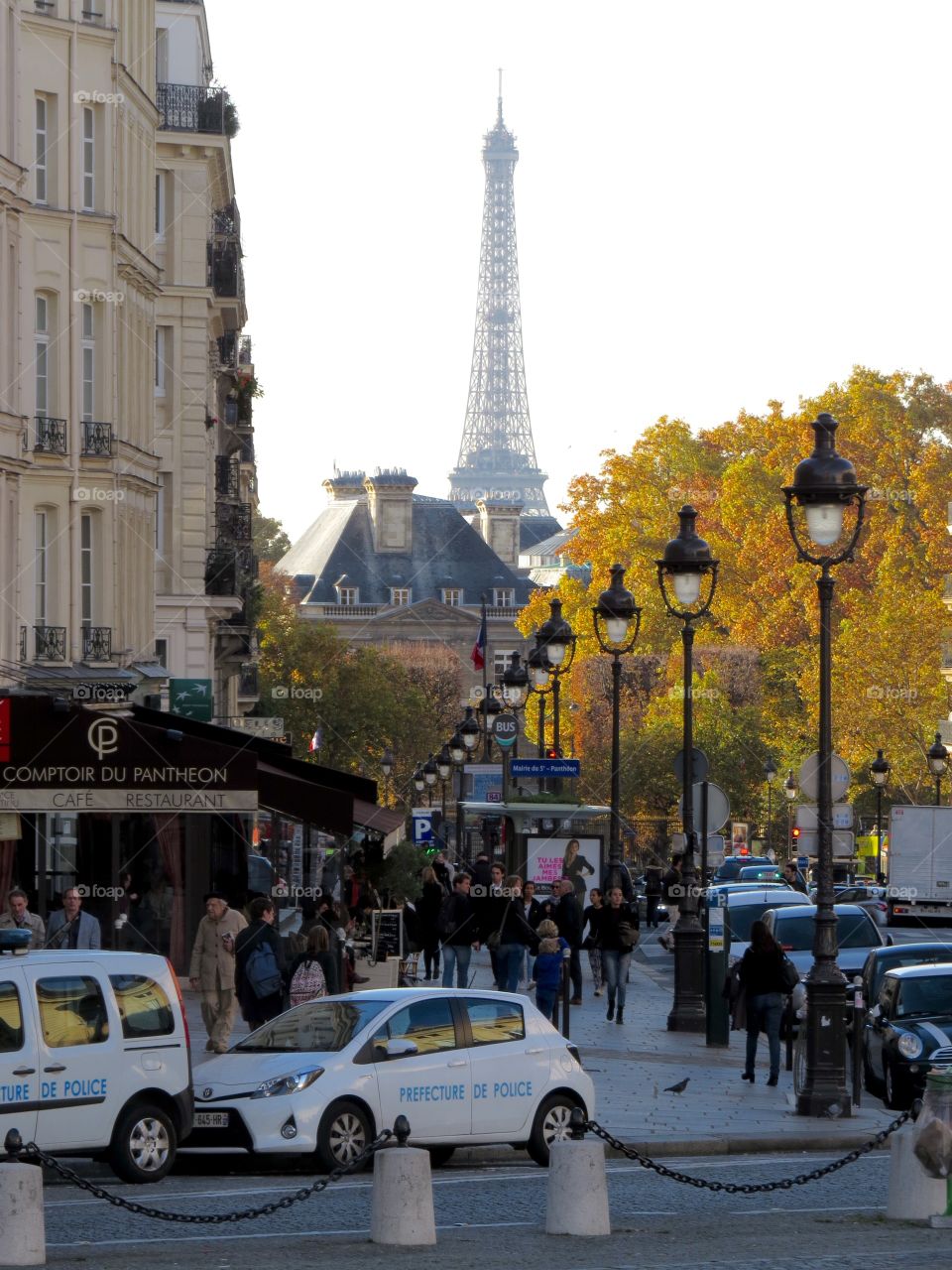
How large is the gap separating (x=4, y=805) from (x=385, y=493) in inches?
4892

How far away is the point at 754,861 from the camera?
70688 millimetres

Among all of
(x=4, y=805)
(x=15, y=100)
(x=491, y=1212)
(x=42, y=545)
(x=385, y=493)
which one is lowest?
(x=491, y=1212)

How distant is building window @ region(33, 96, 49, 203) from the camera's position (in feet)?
108

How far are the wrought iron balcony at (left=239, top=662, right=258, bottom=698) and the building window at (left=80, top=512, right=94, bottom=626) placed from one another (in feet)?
98.1

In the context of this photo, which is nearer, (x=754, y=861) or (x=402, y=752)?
(x=754, y=861)

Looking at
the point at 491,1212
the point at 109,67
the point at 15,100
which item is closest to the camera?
the point at 491,1212

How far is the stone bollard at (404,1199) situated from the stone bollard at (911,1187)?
2.79m

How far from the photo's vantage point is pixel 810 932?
32844mm

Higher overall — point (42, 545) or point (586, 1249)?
point (42, 545)

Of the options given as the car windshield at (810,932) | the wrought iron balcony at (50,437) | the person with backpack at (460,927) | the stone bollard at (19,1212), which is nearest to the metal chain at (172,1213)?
the stone bollard at (19,1212)

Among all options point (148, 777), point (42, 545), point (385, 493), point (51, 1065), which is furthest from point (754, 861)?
point (385, 493)

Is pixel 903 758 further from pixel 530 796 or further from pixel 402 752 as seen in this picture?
pixel 530 796

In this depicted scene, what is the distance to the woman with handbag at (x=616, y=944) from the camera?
99.9 ft

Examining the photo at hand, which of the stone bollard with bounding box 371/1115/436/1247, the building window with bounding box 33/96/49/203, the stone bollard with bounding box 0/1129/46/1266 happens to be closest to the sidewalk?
the stone bollard with bounding box 371/1115/436/1247
